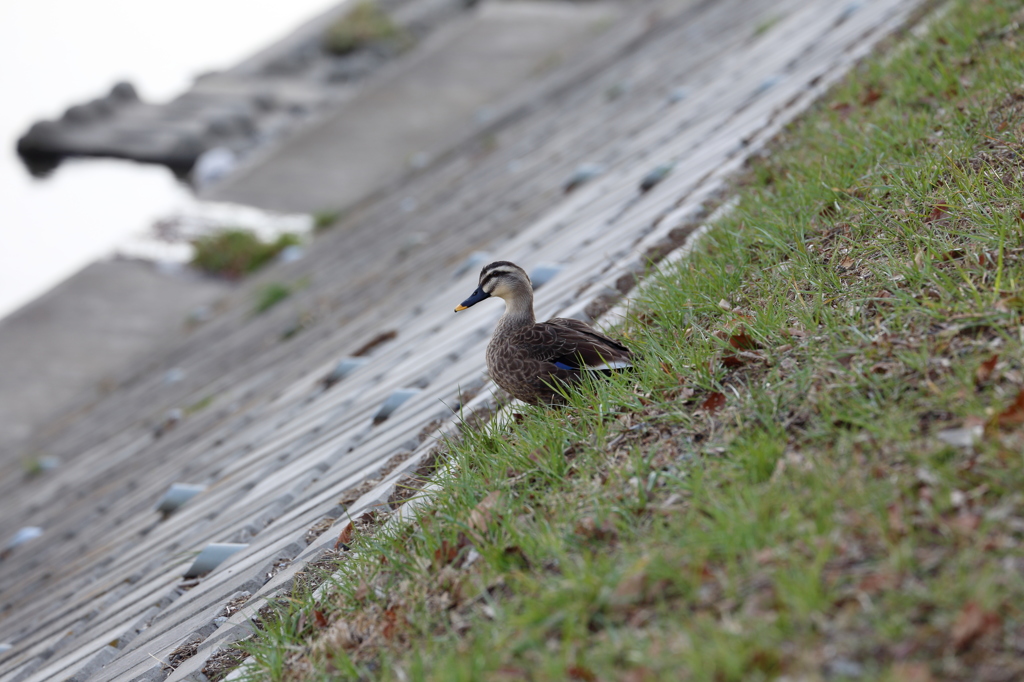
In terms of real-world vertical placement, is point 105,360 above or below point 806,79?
above

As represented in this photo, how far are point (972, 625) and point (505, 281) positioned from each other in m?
2.29

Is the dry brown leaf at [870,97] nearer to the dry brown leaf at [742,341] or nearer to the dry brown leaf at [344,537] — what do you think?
the dry brown leaf at [742,341]

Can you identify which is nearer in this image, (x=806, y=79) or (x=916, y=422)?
(x=916, y=422)

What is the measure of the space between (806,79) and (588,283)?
2691 mm

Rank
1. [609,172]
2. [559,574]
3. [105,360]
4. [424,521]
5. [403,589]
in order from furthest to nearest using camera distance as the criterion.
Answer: [105,360] < [609,172] < [424,521] < [403,589] < [559,574]

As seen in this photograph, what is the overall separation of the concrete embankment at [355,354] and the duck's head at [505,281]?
48cm

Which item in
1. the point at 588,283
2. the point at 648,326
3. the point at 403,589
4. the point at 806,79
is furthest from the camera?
the point at 806,79

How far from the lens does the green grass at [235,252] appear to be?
13.4m

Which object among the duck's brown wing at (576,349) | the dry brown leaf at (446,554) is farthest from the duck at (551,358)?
the dry brown leaf at (446,554)

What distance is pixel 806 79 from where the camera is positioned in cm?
632

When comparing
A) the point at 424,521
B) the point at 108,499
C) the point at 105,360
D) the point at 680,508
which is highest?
the point at 105,360

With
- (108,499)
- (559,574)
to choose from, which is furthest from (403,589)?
(108,499)

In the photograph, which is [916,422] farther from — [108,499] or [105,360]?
[105,360]

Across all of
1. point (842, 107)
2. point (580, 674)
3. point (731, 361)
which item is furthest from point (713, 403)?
point (842, 107)
